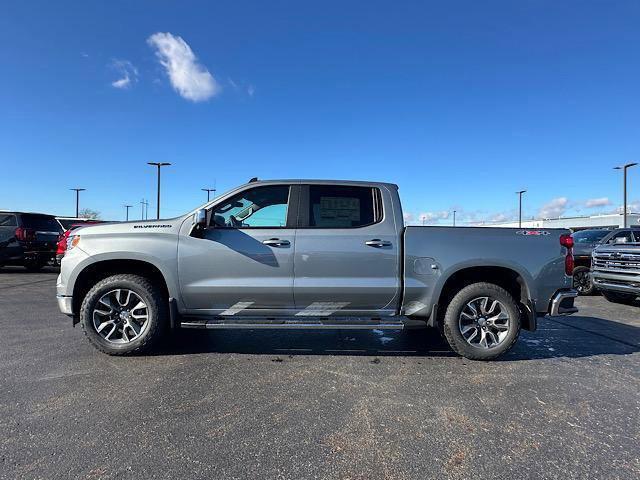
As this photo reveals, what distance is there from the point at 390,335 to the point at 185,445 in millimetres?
3355

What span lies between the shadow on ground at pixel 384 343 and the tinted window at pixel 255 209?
150 cm

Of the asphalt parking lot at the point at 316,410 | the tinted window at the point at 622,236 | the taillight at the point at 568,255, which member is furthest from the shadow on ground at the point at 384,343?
the tinted window at the point at 622,236

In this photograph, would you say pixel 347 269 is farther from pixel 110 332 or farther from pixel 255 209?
pixel 110 332

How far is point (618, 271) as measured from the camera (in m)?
7.96

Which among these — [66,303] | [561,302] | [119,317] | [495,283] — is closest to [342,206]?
[495,283]

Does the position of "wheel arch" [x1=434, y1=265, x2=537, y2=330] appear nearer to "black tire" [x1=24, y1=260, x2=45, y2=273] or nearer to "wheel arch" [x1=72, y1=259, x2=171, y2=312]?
"wheel arch" [x1=72, y1=259, x2=171, y2=312]

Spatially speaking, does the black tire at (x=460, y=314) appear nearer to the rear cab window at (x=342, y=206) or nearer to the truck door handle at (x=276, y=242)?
the rear cab window at (x=342, y=206)

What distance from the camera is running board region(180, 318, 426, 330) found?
4.14m

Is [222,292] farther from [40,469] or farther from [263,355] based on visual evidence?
A: [40,469]

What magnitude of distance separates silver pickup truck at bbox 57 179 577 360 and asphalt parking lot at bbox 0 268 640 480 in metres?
0.43

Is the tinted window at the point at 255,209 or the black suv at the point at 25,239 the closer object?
the tinted window at the point at 255,209

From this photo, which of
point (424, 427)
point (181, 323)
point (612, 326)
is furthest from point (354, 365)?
point (612, 326)

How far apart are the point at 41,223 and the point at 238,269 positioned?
11.7 m

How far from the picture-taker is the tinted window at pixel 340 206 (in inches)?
175
